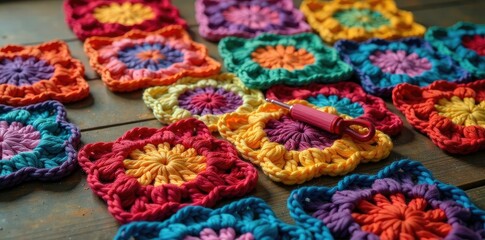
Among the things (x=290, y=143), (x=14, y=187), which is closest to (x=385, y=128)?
(x=290, y=143)

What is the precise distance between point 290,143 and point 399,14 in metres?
0.64

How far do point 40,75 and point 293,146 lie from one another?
52 cm

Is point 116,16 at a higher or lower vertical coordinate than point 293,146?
higher

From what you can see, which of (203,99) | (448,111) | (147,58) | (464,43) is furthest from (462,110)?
(147,58)

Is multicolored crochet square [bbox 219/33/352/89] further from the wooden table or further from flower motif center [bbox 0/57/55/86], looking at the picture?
flower motif center [bbox 0/57/55/86]

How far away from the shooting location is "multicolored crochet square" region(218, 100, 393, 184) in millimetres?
856

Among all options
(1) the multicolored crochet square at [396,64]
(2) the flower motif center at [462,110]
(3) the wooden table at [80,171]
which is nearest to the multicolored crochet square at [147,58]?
(3) the wooden table at [80,171]

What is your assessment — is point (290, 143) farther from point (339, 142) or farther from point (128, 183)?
point (128, 183)

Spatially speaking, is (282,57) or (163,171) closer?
(163,171)

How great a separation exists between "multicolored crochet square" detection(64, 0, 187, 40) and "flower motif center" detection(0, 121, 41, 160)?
1.12 feet

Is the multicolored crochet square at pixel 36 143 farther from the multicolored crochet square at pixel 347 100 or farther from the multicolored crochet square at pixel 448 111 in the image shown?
the multicolored crochet square at pixel 448 111

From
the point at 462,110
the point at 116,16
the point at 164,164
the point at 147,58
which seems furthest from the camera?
the point at 116,16

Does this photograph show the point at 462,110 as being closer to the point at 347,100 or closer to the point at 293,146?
the point at 347,100

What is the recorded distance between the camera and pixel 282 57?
1154 mm
